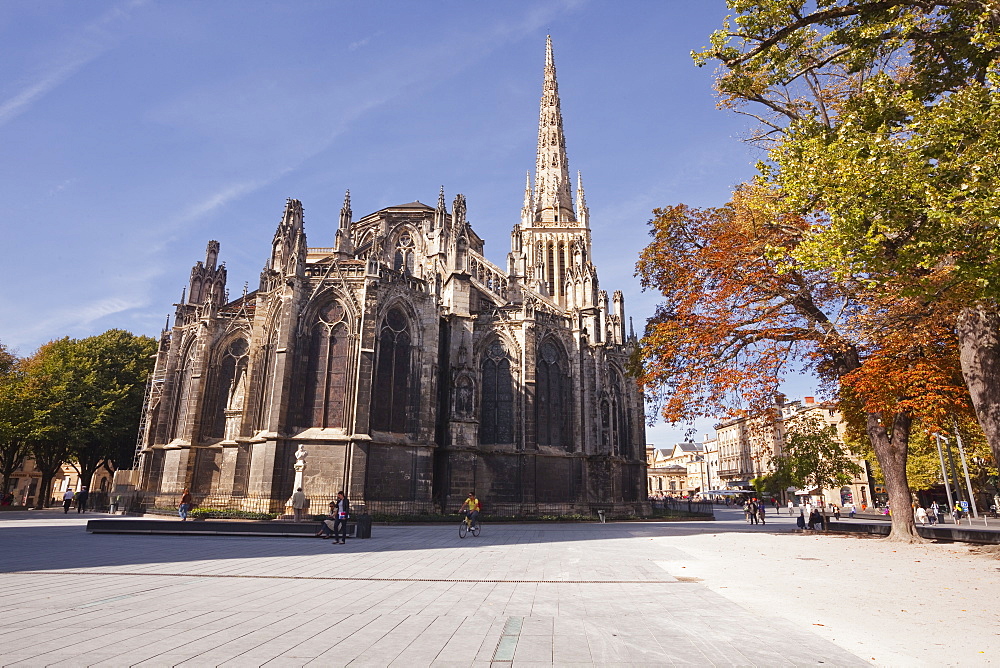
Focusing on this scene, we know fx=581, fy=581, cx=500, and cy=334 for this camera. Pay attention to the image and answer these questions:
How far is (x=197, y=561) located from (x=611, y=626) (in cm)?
894

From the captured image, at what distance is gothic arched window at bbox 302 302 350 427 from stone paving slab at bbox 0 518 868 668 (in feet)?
49.2

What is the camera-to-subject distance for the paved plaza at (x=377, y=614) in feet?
16.0

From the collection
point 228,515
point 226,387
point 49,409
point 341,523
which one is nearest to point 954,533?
point 341,523

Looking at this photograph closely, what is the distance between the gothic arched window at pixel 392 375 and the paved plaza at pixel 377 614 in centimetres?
1560

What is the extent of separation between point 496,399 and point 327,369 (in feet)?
32.4

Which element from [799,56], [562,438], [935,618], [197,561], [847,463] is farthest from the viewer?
[847,463]

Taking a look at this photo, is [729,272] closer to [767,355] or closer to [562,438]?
[767,355]

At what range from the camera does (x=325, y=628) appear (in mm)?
5848

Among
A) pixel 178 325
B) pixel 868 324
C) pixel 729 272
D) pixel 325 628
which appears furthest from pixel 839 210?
pixel 178 325

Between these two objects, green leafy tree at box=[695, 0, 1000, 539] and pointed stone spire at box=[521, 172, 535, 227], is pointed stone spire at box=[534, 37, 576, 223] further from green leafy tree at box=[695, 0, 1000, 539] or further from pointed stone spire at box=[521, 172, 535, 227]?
green leafy tree at box=[695, 0, 1000, 539]

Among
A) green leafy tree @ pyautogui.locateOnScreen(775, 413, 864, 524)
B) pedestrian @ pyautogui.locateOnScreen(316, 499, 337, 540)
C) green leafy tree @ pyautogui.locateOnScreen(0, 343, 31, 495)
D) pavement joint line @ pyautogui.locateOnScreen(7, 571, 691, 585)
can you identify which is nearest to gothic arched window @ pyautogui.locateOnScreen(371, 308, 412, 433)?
pedestrian @ pyautogui.locateOnScreen(316, 499, 337, 540)

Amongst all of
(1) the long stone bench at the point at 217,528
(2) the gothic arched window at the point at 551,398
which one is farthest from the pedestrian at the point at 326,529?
(2) the gothic arched window at the point at 551,398

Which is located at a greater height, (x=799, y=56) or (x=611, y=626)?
(x=799, y=56)

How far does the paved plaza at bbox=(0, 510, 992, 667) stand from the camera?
488 cm
